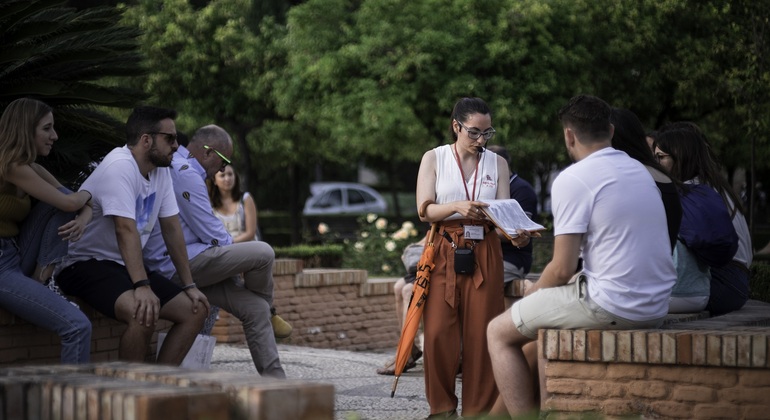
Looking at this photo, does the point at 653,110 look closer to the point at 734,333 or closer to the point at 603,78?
the point at 603,78

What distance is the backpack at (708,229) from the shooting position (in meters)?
6.89

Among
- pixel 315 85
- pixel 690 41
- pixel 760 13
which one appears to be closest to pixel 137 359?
pixel 760 13

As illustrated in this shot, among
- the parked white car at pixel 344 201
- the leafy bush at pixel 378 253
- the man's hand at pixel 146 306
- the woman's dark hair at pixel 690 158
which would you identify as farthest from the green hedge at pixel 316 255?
the parked white car at pixel 344 201

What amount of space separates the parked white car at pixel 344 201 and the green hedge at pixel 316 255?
75.8 ft

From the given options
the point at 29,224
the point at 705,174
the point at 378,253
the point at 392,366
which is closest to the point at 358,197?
the point at 378,253

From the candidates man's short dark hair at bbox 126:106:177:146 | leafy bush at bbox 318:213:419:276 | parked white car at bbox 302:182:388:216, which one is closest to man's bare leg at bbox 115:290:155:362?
man's short dark hair at bbox 126:106:177:146

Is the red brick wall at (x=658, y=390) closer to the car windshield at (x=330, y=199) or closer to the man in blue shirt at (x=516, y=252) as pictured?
the man in blue shirt at (x=516, y=252)

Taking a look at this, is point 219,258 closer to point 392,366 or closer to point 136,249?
point 136,249

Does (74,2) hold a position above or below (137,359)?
above

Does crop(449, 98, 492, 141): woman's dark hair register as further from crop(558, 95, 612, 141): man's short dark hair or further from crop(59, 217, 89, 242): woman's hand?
crop(59, 217, 89, 242): woman's hand

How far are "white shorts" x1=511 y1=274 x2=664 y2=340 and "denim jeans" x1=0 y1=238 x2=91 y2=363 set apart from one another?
7.70ft

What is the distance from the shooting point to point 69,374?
13.4 ft

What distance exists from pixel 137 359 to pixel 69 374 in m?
2.71

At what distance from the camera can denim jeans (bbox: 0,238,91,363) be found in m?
6.35
